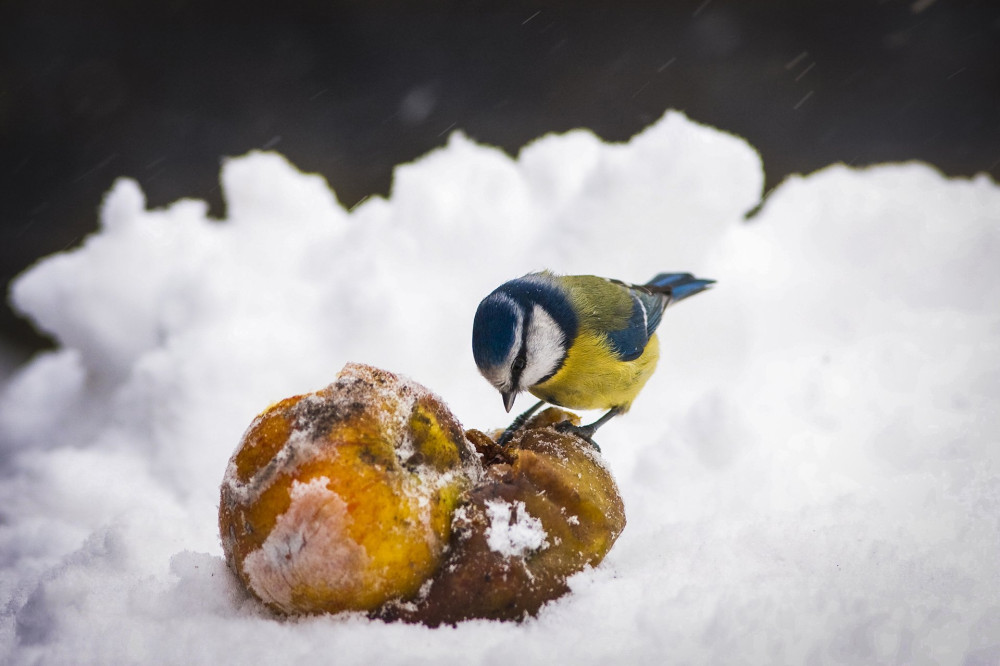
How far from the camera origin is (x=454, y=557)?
2.53ft

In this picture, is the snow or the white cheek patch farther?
the white cheek patch

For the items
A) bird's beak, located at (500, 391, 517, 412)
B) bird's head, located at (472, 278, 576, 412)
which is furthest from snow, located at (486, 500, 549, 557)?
bird's beak, located at (500, 391, 517, 412)

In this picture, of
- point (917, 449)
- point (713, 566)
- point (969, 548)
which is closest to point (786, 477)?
point (917, 449)

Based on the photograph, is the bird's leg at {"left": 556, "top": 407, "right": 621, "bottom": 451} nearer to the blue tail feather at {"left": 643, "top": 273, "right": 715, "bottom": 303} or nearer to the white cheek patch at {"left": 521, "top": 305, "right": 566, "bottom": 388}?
the white cheek patch at {"left": 521, "top": 305, "right": 566, "bottom": 388}

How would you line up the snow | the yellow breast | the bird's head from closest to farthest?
1. the snow
2. the bird's head
3. the yellow breast

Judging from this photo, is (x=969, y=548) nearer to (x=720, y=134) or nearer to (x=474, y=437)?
(x=474, y=437)

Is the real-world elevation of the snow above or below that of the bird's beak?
below

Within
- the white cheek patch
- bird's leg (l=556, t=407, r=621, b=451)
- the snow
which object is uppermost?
the white cheek patch

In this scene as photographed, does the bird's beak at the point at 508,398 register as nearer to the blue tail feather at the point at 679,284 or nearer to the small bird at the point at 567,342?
the small bird at the point at 567,342

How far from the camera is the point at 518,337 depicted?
136cm

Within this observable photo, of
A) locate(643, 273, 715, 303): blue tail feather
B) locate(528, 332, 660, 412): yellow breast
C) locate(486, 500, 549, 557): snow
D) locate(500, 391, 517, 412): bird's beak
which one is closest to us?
locate(486, 500, 549, 557): snow

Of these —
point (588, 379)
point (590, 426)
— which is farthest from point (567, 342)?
point (590, 426)

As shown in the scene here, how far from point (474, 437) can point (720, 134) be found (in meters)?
1.78

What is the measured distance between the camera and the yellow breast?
1.58 m
